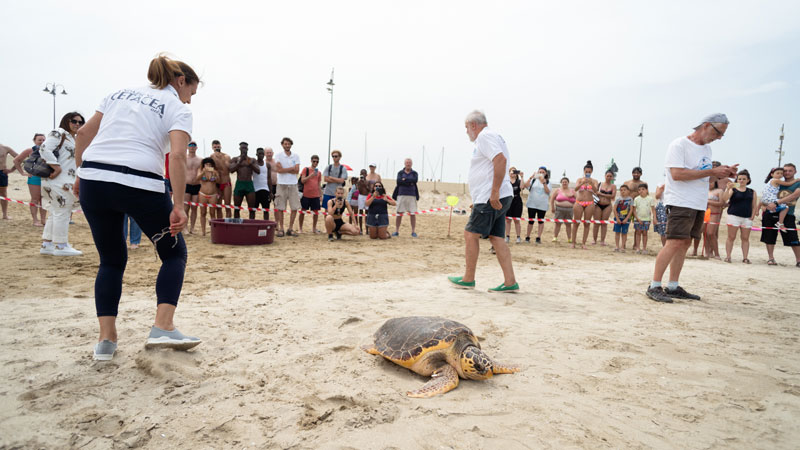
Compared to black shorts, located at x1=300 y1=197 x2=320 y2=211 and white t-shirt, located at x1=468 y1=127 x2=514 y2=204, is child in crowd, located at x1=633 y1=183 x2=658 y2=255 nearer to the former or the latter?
white t-shirt, located at x1=468 y1=127 x2=514 y2=204

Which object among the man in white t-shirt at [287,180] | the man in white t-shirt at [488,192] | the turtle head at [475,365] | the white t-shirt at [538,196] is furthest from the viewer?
the white t-shirt at [538,196]

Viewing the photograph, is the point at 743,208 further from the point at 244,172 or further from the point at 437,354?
the point at 244,172

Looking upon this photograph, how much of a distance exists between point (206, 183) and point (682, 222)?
8300mm

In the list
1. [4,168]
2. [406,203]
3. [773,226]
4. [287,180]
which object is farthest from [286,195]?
[773,226]

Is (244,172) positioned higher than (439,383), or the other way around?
(244,172)

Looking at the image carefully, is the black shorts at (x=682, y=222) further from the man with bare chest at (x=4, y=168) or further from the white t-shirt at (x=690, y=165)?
the man with bare chest at (x=4, y=168)

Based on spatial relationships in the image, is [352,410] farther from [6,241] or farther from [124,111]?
[6,241]

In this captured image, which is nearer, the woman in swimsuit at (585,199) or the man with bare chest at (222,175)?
the man with bare chest at (222,175)

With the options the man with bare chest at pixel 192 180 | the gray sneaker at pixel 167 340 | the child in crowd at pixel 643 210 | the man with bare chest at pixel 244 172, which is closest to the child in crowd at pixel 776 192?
the child in crowd at pixel 643 210

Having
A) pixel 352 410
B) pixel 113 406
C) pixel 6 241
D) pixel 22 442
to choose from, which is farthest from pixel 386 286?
pixel 6 241

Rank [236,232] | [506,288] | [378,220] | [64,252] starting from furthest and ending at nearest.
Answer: [378,220] < [236,232] < [64,252] < [506,288]

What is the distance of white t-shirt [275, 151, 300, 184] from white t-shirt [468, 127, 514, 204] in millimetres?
5678

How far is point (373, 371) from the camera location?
2480mm

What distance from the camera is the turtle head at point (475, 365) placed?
2299mm
